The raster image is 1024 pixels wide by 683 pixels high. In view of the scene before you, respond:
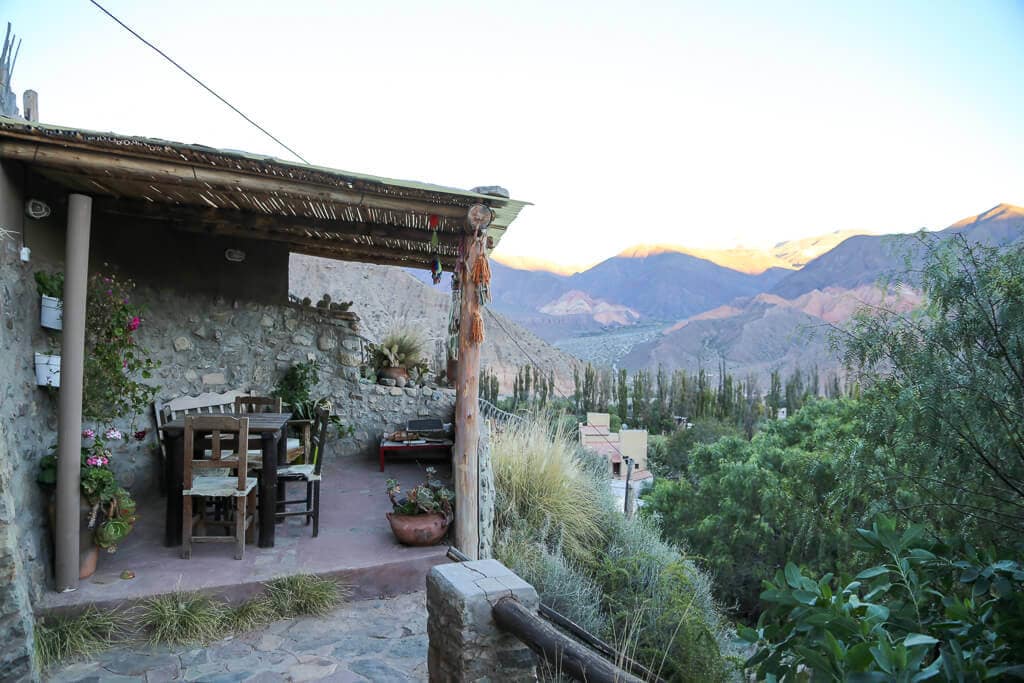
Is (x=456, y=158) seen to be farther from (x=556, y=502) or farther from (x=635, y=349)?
(x=556, y=502)

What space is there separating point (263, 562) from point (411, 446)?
9.55ft

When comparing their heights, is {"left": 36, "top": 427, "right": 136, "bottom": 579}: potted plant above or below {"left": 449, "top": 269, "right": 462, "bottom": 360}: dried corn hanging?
below

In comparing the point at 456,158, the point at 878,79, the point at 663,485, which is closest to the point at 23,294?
the point at 663,485

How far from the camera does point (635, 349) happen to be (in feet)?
137

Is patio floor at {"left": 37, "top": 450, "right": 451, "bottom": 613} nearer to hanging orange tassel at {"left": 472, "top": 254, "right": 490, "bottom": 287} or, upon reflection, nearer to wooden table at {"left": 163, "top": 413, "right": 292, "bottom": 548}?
wooden table at {"left": 163, "top": 413, "right": 292, "bottom": 548}

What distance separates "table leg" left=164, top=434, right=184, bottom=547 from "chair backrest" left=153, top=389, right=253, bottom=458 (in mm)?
961

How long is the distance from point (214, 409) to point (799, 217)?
75207 millimetres

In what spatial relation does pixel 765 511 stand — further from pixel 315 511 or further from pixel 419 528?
pixel 315 511

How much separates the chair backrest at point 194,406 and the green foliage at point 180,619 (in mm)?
2045

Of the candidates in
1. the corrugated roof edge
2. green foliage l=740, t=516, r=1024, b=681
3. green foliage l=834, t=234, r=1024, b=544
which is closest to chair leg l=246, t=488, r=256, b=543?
the corrugated roof edge

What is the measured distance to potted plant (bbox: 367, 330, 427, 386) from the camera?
7.72m

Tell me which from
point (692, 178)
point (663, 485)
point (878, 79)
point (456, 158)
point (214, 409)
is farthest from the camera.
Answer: point (692, 178)

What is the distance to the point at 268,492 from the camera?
430cm

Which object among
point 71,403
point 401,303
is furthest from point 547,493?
point 401,303
